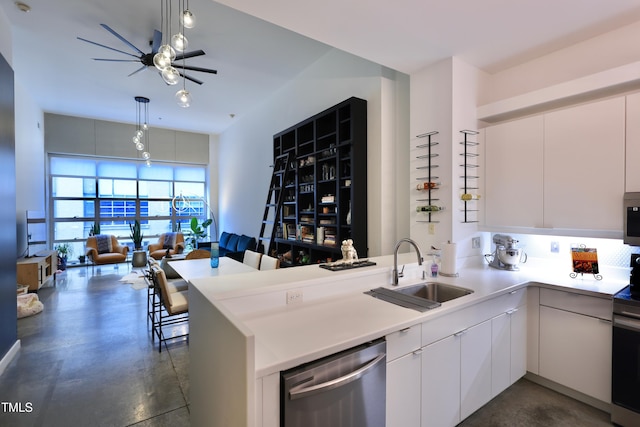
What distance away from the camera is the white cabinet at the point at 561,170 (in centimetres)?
219

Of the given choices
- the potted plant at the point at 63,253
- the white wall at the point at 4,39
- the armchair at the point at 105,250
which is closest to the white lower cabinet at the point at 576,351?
the white wall at the point at 4,39

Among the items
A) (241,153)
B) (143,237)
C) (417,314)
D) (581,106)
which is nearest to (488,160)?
(581,106)

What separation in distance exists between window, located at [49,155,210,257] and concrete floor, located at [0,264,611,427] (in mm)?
4601

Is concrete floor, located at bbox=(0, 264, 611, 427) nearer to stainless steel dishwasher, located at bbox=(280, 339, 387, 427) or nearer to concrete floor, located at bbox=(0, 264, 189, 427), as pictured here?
concrete floor, located at bbox=(0, 264, 189, 427)

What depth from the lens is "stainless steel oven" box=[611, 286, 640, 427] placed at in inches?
74.3

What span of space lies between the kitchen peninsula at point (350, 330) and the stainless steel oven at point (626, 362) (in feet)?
0.40

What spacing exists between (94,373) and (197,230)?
596 cm

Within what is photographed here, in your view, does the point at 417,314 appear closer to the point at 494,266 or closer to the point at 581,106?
the point at 494,266

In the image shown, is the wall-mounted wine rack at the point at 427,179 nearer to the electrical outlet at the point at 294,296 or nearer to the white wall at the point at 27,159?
the electrical outlet at the point at 294,296

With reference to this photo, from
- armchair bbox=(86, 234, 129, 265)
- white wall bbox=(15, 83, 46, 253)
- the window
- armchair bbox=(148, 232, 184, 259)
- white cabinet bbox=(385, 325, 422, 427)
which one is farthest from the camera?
armchair bbox=(148, 232, 184, 259)

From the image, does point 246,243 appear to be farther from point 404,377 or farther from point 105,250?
point 404,377

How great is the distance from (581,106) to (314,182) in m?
2.79

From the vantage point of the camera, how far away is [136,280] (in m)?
5.98

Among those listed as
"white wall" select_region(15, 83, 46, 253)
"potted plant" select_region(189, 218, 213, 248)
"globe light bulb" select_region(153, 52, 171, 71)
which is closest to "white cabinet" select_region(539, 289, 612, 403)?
"globe light bulb" select_region(153, 52, 171, 71)
